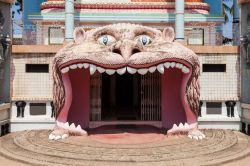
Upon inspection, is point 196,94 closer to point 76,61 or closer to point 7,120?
point 76,61

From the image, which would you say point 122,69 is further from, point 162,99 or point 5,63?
point 5,63

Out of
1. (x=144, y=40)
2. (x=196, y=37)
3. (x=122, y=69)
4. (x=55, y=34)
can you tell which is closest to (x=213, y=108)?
(x=144, y=40)

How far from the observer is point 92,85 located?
11.5m

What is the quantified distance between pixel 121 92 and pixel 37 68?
773 centimetres

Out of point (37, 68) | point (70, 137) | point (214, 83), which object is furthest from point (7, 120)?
point (214, 83)

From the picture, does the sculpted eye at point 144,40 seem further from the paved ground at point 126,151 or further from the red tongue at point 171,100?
the paved ground at point 126,151

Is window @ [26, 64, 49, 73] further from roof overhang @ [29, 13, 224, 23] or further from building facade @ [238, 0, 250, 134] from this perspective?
building facade @ [238, 0, 250, 134]

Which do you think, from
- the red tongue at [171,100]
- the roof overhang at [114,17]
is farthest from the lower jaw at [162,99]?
the roof overhang at [114,17]

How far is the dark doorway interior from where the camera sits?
1636 centimetres

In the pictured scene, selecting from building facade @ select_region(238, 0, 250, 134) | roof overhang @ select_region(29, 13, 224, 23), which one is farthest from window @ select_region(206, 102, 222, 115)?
roof overhang @ select_region(29, 13, 224, 23)

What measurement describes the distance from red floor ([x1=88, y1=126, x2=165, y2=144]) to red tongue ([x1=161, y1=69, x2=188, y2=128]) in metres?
0.63

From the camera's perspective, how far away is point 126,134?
34.2 ft

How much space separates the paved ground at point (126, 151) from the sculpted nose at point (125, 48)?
261 cm

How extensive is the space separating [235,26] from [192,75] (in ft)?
14.5
